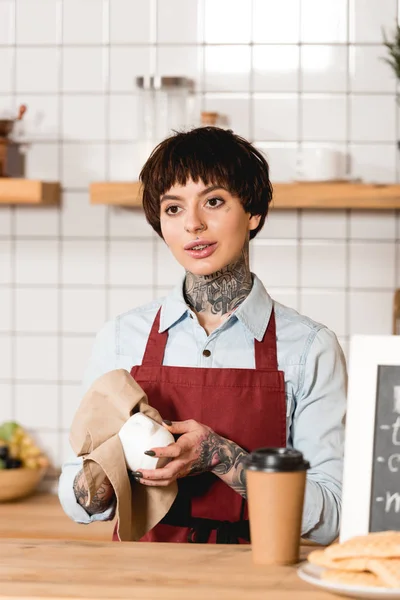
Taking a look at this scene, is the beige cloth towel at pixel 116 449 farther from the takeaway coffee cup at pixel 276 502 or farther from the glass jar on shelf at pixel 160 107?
the glass jar on shelf at pixel 160 107

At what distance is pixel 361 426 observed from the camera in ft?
3.48

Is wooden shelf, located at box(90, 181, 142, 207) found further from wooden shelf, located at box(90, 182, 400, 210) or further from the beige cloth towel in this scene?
the beige cloth towel

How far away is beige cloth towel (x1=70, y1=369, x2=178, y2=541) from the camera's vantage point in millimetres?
1314

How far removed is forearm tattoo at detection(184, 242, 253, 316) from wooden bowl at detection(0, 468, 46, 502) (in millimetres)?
1133

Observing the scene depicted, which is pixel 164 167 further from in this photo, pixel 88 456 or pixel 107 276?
pixel 107 276

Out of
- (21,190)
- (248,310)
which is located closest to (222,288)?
(248,310)

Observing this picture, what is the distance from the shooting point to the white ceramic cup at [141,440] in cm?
130

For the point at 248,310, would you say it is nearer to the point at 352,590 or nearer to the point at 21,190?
the point at 352,590

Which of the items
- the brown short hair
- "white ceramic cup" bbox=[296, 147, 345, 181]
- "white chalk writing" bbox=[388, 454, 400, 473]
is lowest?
"white chalk writing" bbox=[388, 454, 400, 473]

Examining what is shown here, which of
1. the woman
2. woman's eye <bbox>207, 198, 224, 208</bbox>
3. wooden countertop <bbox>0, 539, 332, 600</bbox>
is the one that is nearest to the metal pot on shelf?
the woman

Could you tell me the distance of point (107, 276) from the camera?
2.76 m

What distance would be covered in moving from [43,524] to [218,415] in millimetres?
984

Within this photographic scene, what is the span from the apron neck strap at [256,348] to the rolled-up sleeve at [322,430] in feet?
0.20

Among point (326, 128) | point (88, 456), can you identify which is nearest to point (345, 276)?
point (326, 128)
